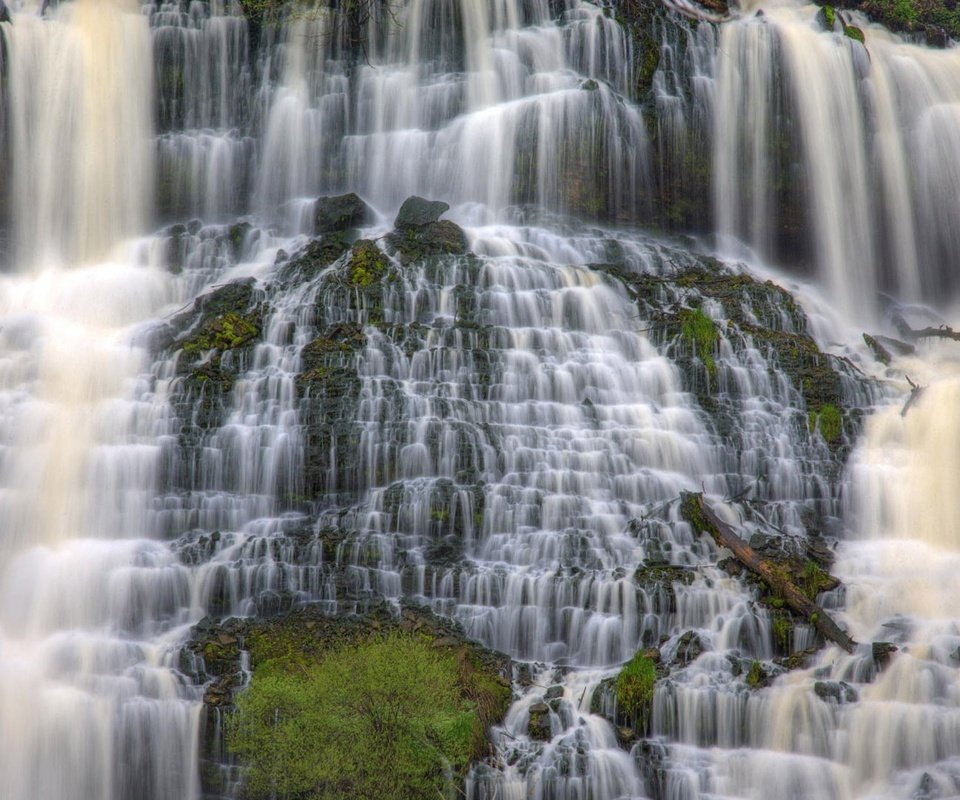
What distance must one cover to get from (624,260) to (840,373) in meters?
5.68

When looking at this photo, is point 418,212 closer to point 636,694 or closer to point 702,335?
point 702,335

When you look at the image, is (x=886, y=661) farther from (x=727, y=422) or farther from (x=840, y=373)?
(x=840, y=373)

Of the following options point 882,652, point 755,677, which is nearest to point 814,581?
point 882,652

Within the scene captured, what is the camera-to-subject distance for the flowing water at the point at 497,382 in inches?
622

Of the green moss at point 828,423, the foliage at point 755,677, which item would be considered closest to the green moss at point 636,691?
the foliage at point 755,677

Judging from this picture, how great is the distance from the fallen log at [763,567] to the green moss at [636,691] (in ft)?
8.91

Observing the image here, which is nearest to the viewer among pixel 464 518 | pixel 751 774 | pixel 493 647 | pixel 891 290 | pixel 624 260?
pixel 751 774

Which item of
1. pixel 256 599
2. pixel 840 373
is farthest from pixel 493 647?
pixel 840 373

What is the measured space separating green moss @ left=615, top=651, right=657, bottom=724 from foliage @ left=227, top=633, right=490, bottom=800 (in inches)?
82.9

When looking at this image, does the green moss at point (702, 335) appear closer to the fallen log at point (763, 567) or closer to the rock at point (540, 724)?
the fallen log at point (763, 567)

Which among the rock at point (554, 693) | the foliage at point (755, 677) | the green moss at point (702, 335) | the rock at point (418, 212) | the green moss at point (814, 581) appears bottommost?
the rock at point (554, 693)

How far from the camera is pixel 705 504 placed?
18562mm

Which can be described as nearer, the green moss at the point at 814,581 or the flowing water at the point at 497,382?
the flowing water at the point at 497,382

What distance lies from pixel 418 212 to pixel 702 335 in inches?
273
